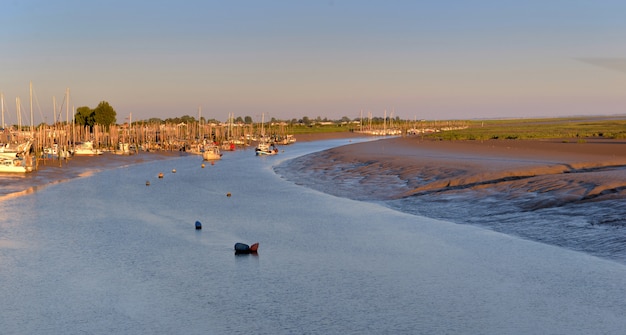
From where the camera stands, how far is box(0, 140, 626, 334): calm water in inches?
663

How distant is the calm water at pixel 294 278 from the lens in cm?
1684

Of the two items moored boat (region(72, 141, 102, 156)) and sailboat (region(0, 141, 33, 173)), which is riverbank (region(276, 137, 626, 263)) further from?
moored boat (region(72, 141, 102, 156))

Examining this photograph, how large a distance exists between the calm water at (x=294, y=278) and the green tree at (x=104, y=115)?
12296 centimetres

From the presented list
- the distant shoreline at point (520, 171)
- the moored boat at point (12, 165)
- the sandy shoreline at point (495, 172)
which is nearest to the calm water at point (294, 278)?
the distant shoreline at point (520, 171)

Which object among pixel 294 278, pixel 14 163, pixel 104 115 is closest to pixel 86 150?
pixel 14 163

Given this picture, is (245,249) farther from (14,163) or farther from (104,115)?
(104,115)

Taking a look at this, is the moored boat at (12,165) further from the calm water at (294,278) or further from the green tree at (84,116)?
the green tree at (84,116)

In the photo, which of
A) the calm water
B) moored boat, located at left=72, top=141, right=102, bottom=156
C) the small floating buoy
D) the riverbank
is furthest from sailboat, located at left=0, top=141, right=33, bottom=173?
the small floating buoy

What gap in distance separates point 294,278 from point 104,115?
144753 millimetres

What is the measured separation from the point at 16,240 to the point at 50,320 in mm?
13612

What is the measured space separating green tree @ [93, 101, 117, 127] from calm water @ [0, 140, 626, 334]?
123 meters

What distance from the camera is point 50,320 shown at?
17.3m

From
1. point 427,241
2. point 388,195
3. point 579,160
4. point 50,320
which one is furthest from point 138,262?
point 579,160

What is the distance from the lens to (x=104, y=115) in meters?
157
